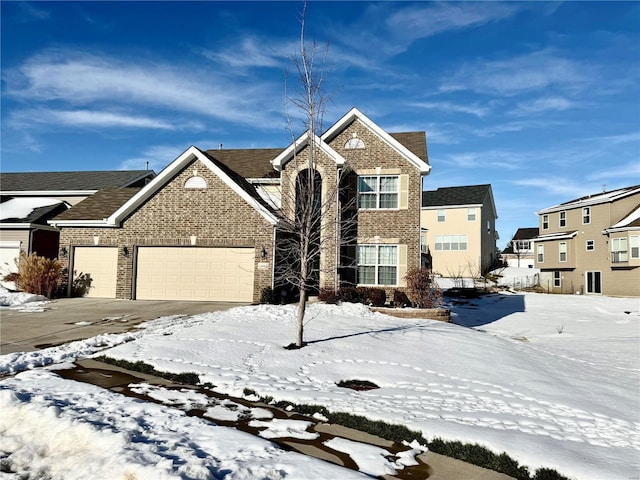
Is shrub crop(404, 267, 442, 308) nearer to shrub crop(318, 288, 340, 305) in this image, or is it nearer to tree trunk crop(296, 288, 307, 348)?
shrub crop(318, 288, 340, 305)

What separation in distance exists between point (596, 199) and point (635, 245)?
215 inches

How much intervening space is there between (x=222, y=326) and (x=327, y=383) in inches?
190

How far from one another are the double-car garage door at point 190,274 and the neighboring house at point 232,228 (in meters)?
0.04

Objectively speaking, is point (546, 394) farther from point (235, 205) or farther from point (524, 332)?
point (235, 205)

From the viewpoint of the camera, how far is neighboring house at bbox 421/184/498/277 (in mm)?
41656

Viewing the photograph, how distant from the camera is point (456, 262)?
42469mm

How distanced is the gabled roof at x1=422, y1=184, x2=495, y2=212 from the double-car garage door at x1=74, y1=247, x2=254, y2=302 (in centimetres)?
3033

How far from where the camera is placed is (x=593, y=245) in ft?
113

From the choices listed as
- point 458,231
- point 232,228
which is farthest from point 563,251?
point 232,228

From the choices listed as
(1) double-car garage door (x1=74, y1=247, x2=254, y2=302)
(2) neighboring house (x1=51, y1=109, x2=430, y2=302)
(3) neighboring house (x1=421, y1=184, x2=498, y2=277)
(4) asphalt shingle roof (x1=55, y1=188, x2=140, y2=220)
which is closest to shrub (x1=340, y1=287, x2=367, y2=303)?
(2) neighboring house (x1=51, y1=109, x2=430, y2=302)

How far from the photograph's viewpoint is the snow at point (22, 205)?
23938 millimetres

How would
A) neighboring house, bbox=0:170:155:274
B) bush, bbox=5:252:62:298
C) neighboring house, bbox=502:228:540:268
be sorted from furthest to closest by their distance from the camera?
neighboring house, bbox=502:228:540:268
neighboring house, bbox=0:170:155:274
bush, bbox=5:252:62:298

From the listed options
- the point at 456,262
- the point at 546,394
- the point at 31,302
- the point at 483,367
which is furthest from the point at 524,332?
the point at 456,262

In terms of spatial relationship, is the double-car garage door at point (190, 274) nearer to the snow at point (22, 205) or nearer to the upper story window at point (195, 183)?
the upper story window at point (195, 183)
